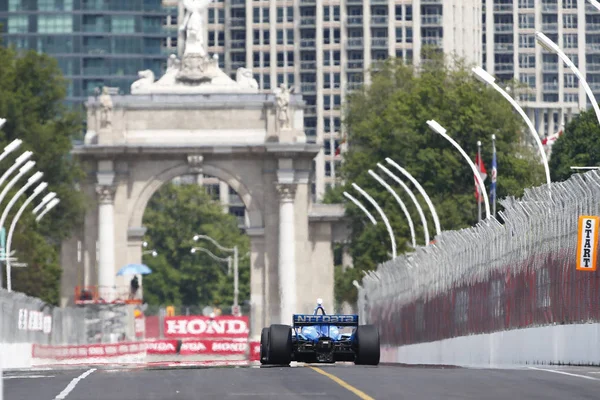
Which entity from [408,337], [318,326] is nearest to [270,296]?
[408,337]

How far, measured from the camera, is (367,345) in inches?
1794

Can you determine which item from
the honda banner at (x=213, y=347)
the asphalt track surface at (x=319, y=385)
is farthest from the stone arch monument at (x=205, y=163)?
the asphalt track surface at (x=319, y=385)

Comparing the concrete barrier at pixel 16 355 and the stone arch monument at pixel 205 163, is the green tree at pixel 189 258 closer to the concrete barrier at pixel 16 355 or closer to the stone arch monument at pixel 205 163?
the stone arch monument at pixel 205 163

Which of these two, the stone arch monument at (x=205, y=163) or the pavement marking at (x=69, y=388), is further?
the stone arch monument at (x=205, y=163)

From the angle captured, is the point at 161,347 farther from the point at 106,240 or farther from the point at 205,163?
the point at 205,163

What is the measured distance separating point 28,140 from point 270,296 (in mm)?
17163

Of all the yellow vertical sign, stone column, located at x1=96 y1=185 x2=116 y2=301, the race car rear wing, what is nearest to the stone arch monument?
stone column, located at x1=96 y1=185 x2=116 y2=301

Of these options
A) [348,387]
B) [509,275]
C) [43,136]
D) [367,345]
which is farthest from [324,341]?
[43,136]

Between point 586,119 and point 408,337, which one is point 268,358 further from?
point 586,119

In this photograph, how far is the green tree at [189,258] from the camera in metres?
184

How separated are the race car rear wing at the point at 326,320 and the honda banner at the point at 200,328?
66000 millimetres

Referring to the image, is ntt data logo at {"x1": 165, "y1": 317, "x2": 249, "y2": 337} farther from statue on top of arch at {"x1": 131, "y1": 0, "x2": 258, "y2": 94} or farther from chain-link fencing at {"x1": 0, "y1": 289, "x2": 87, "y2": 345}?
statue on top of arch at {"x1": 131, "y1": 0, "x2": 258, "y2": 94}

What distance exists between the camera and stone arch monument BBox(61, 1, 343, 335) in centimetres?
11656

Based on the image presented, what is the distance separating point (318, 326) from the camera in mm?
45969
